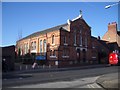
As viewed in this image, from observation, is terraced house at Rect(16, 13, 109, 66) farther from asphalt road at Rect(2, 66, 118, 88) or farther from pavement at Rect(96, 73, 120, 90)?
pavement at Rect(96, 73, 120, 90)

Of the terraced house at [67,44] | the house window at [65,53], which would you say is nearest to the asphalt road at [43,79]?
A: the terraced house at [67,44]

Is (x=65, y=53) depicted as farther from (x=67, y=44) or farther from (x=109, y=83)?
(x=109, y=83)

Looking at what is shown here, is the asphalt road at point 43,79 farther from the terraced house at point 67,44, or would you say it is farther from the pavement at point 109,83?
the terraced house at point 67,44

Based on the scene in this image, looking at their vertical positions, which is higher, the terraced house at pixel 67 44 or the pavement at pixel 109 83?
the terraced house at pixel 67 44

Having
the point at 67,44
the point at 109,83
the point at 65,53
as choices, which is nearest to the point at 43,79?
the point at 109,83

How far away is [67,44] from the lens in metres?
54.8

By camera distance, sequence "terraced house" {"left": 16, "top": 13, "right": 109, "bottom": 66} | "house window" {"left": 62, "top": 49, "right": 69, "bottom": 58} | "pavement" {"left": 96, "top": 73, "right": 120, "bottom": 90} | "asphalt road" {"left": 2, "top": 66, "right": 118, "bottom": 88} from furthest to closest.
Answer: "house window" {"left": 62, "top": 49, "right": 69, "bottom": 58} < "terraced house" {"left": 16, "top": 13, "right": 109, "bottom": 66} < "asphalt road" {"left": 2, "top": 66, "right": 118, "bottom": 88} < "pavement" {"left": 96, "top": 73, "right": 120, "bottom": 90}

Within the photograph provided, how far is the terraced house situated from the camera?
53.3 m

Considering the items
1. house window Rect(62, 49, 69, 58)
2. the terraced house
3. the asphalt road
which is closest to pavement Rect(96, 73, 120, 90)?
the asphalt road

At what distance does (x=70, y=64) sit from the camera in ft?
180

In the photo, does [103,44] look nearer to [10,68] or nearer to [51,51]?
[51,51]

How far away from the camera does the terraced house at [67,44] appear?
53.3 metres

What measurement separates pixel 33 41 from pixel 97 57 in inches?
702

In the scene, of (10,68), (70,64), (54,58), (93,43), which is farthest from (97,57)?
(10,68)
